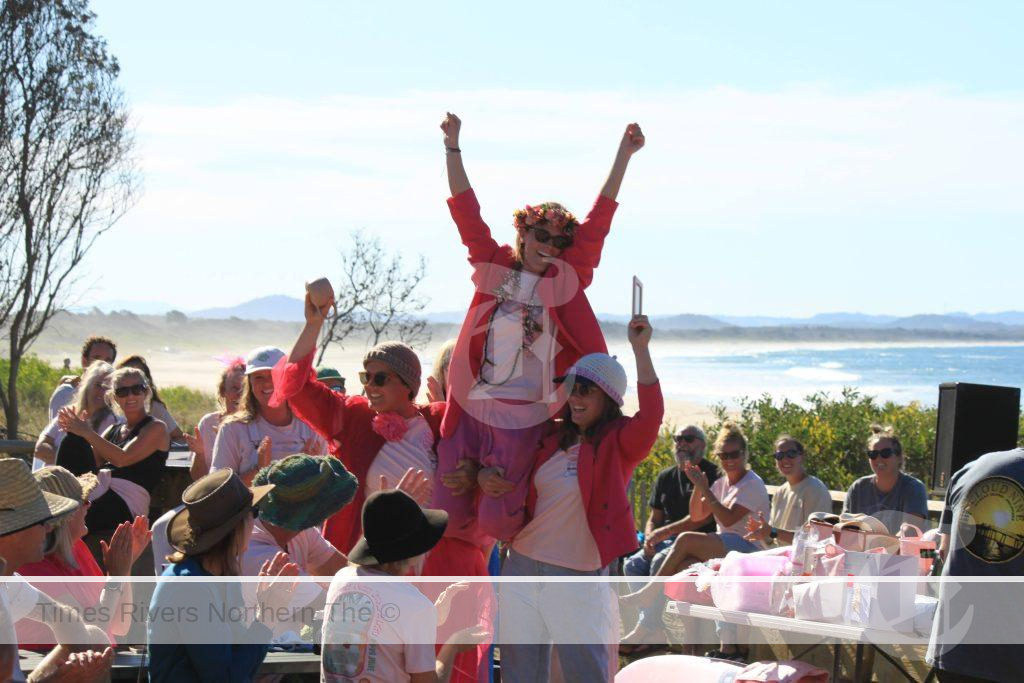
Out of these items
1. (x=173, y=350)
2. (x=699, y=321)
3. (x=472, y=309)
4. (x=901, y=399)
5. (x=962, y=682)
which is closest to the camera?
(x=962, y=682)

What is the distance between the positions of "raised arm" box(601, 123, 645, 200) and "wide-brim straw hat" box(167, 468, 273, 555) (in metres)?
1.98

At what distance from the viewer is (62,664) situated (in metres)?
3.23

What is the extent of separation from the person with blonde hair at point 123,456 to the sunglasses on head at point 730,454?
322 centimetres

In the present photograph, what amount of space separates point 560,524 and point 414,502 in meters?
1.07

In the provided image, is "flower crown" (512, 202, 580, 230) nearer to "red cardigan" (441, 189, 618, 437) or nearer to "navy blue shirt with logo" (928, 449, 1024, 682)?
"red cardigan" (441, 189, 618, 437)

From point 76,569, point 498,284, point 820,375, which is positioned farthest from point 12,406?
point 820,375

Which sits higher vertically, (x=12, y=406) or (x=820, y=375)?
(x=12, y=406)

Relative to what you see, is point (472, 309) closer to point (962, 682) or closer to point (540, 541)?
point (540, 541)

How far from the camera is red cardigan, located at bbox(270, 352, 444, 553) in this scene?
182 inches

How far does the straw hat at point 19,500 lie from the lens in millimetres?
3436

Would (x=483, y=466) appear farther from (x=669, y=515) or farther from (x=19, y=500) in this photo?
(x=669, y=515)

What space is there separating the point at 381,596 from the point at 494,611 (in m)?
1.18

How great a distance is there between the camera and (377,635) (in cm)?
327

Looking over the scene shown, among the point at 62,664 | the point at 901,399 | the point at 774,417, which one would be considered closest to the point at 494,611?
the point at 62,664
